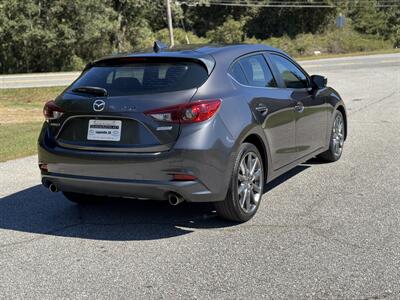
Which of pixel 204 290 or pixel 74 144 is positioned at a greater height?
pixel 74 144

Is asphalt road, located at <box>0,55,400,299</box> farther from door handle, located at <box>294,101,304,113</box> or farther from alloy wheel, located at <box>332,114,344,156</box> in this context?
door handle, located at <box>294,101,304,113</box>

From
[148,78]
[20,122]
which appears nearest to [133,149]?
[148,78]

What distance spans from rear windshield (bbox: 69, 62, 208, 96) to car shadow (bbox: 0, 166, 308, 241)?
1273 millimetres

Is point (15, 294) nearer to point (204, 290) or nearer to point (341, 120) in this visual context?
point (204, 290)

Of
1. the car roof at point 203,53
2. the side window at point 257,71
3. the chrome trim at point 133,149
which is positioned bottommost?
the chrome trim at point 133,149

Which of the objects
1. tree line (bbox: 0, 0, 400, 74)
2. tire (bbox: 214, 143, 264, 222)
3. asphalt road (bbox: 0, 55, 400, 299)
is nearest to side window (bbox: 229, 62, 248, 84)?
tire (bbox: 214, 143, 264, 222)

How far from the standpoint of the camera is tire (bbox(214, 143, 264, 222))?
500 centimetres

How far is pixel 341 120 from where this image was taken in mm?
7898

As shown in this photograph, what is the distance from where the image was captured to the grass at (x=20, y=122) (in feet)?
31.5

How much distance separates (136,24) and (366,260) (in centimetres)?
4451

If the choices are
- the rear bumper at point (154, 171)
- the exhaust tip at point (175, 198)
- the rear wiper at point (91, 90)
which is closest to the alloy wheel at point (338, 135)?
the rear bumper at point (154, 171)

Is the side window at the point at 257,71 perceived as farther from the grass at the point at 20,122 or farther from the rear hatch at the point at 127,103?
the grass at the point at 20,122

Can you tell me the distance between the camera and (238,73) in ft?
17.6

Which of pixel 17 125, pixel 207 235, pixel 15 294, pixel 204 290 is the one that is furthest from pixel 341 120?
pixel 17 125
